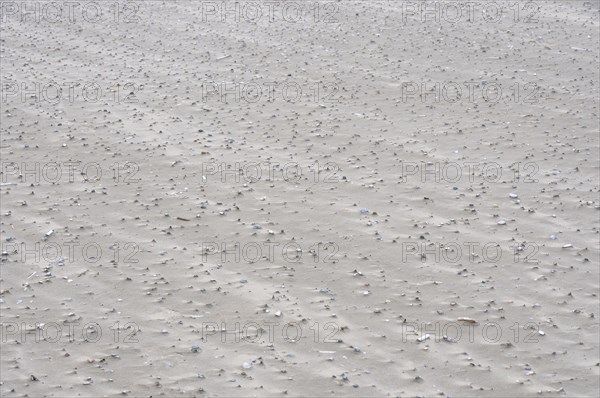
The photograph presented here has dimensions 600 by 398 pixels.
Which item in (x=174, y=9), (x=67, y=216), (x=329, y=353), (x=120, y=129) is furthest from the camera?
(x=174, y=9)

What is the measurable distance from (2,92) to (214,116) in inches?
75.8

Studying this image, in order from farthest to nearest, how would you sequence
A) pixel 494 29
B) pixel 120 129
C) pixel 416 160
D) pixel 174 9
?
pixel 174 9, pixel 494 29, pixel 120 129, pixel 416 160

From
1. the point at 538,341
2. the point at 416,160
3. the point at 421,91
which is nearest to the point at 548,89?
the point at 421,91

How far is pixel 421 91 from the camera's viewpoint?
22.1 feet

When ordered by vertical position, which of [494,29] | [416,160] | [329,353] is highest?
[494,29]

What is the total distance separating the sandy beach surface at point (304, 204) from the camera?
3.93m

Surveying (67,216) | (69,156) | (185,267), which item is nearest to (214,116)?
(69,156)

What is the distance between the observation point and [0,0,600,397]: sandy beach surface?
393 cm

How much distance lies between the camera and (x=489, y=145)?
5.91m

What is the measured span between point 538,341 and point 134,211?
259cm

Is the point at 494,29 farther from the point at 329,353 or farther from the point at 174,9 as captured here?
the point at 329,353

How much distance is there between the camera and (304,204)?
17.1ft

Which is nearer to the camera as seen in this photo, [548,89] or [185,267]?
[185,267]

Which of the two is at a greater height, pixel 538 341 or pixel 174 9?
pixel 174 9
